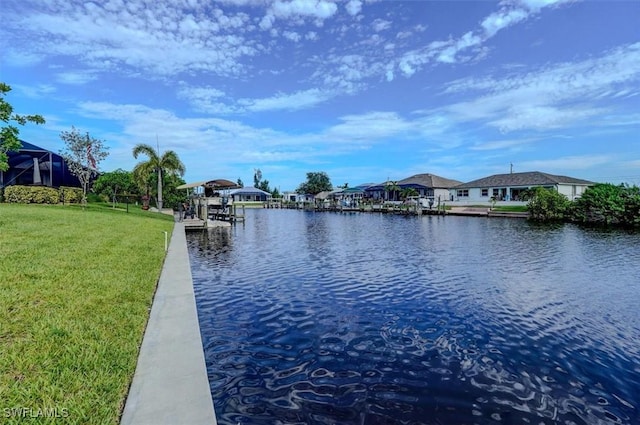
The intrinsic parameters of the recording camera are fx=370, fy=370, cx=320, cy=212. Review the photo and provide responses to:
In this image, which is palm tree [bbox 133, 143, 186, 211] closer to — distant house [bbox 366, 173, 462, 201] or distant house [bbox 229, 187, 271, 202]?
distant house [bbox 366, 173, 462, 201]

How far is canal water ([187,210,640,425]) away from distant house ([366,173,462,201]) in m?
53.5

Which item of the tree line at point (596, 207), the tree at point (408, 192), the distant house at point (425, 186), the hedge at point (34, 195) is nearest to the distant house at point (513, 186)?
the distant house at point (425, 186)

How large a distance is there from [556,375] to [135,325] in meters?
6.43

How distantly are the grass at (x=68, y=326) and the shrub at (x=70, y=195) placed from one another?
19.7 meters

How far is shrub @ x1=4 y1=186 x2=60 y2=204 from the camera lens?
24859 mm

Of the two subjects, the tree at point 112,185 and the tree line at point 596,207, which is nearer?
the tree line at point 596,207

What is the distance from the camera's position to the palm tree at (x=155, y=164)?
3709cm

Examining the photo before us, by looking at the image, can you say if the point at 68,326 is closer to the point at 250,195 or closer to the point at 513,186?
the point at 513,186

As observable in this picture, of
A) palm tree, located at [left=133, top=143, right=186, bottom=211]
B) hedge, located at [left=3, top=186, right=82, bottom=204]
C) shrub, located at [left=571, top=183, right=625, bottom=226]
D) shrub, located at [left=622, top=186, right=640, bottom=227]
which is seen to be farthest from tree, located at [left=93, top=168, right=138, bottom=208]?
shrub, located at [left=622, top=186, right=640, bottom=227]

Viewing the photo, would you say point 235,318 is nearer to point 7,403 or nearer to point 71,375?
point 71,375

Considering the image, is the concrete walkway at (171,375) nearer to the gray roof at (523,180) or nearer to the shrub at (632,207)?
the shrub at (632,207)

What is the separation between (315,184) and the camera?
106m

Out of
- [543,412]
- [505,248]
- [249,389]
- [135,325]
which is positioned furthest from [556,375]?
[505,248]

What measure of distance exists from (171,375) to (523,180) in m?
58.8
